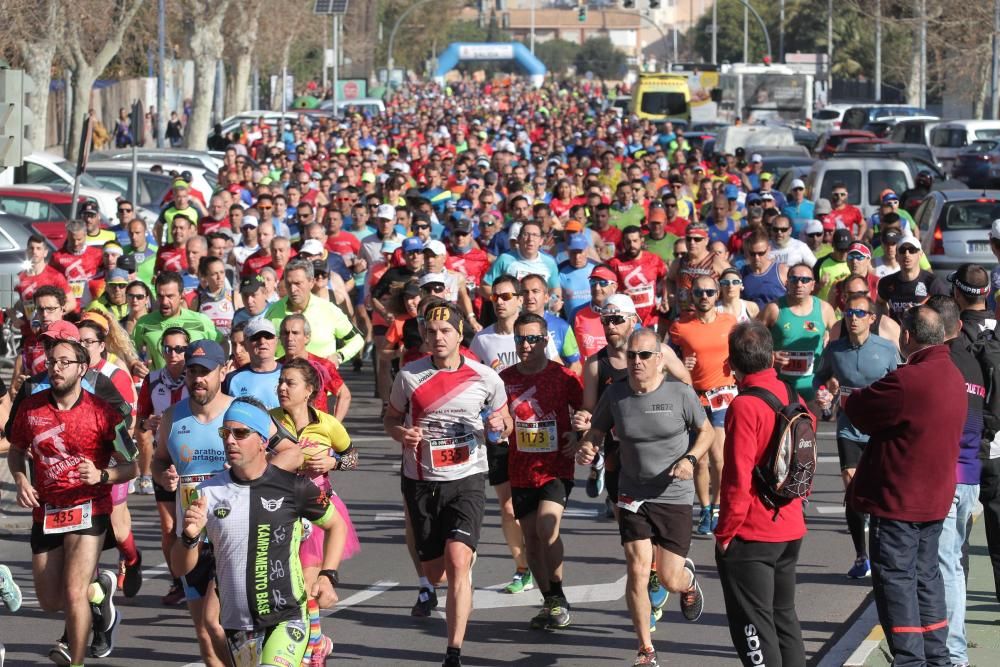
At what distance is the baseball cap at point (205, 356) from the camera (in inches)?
324

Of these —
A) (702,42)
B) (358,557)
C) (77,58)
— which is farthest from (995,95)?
(702,42)

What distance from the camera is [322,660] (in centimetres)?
736

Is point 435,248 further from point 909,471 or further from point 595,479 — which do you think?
point 909,471

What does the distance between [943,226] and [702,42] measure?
119203 millimetres

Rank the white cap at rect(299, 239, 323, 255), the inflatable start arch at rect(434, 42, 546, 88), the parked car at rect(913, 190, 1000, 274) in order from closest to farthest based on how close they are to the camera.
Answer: the white cap at rect(299, 239, 323, 255)
the parked car at rect(913, 190, 1000, 274)
the inflatable start arch at rect(434, 42, 546, 88)

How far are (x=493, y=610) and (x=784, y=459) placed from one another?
308 centimetres

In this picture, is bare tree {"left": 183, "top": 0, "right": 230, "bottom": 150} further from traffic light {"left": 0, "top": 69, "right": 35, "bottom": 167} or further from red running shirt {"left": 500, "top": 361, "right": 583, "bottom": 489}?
red running shirt {"left": 500, "top": 361, "right": 583, "bottom": 489}

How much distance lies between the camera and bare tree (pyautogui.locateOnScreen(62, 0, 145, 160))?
132 feet

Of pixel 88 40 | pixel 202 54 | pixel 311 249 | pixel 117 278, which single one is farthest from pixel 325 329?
pixel 202 54

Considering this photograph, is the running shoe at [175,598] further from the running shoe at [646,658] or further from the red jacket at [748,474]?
the red jacket at [748,474]

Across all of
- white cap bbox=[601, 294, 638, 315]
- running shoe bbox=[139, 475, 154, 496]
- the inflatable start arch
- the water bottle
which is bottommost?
running shoe bbox=[139, 475, 154, 496]

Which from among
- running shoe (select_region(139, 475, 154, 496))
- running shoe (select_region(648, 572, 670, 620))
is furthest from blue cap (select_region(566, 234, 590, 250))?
running shoe (select_region(648, 572, 670, 620))

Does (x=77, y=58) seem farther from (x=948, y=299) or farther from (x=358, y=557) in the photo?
(x=948, y=299)

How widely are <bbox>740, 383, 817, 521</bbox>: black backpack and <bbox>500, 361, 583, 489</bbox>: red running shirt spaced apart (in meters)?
2.32
